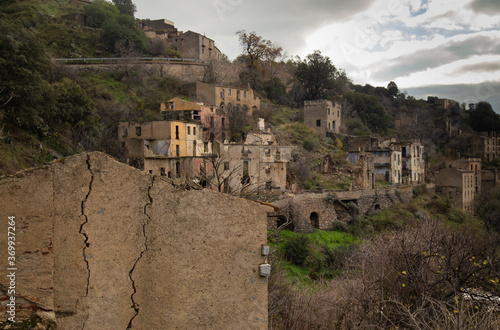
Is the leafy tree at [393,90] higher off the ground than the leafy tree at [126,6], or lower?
lower

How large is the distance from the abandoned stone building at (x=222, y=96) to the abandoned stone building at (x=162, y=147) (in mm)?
11337

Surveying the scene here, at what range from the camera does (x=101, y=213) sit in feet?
18.6

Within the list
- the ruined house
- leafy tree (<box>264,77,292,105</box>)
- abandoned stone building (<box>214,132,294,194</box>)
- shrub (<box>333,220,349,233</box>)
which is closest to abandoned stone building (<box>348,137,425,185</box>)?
shrub (<box>333,220,349,233</box>)

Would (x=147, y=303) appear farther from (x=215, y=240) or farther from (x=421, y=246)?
(x=421, y=246)

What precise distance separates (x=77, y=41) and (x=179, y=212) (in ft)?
163

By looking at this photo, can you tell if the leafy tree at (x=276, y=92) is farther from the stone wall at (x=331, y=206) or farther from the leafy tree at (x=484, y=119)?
the leafy tree at (x=484, y=119)

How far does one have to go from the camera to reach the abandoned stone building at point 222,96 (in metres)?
40.8

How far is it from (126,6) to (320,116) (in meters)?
40.0

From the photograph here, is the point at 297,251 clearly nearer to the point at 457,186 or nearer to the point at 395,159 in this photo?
the point at 395,159

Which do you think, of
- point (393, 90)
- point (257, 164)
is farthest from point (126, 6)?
point (393, 90)

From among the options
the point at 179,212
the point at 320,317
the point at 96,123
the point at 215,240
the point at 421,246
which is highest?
the point at 96,123

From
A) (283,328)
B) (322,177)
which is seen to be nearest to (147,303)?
(283,328)

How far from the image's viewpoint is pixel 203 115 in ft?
112

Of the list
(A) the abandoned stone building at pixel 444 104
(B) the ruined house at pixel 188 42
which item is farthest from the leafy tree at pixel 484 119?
(B) the ruined house at pixel 188 42
